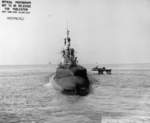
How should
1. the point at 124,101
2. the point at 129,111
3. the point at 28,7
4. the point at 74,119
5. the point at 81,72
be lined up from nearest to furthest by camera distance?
the point at 74,119 < the point at 129,111 < the point at 28,7 < the point at 124,101 < the point at 81,72

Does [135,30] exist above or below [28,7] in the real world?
below

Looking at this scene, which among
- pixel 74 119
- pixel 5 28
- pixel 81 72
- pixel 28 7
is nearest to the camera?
pixel 74 119

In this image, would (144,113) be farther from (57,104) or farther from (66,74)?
(66,74)

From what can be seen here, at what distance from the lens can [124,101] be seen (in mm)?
25609

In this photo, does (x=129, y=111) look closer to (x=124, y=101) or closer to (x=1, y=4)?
(x=124, y=101)

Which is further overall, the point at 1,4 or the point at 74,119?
the point at 1,4

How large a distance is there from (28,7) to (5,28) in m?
3.24

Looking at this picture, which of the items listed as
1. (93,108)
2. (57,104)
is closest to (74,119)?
(93,108)

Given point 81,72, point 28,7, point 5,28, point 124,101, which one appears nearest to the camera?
point 28,7

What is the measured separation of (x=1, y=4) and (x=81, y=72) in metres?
17.5

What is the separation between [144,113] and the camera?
1969 centimetres

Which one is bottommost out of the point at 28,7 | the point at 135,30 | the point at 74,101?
the point at 74,101

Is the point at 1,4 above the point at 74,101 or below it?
above

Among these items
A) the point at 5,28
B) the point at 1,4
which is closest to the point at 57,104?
the point at 5,28
